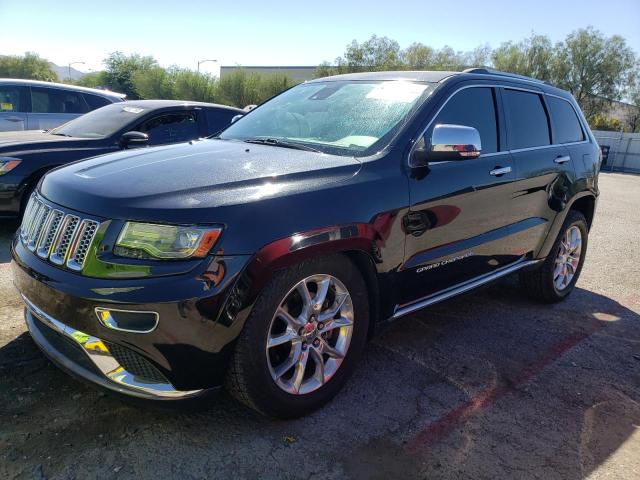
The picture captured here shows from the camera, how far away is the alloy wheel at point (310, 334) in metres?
2.50

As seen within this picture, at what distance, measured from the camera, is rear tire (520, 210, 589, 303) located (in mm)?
4561

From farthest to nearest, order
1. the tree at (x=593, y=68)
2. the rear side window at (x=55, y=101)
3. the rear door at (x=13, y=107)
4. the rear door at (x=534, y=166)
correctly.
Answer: the tree at (x=593, y=68) < the rear side window at (x=55, y=101) < the rear door at (x=13, y=107) < the rear door at (x=534, y=166)

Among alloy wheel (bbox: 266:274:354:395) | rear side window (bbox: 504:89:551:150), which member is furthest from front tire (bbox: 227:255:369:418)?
rear side window (bbox: 504:89:551:150)

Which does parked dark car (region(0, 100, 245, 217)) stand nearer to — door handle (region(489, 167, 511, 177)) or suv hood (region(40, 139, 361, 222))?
suv hood (region(40, 139, 361, 222))

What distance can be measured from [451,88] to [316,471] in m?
2.41

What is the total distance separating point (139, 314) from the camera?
6.86 feet

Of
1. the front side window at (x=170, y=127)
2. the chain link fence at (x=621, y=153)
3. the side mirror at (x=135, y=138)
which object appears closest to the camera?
the side mirror at (x=135, y=138)

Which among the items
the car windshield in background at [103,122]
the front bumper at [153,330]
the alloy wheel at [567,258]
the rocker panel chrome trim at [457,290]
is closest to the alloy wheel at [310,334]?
the front bumper at [153,330]

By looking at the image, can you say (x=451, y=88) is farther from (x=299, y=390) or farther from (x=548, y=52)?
(x=548, y=52)

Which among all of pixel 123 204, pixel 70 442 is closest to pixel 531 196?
pixel 123 204

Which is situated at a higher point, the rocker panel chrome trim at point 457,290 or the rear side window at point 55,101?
the rear side window at point 55,101

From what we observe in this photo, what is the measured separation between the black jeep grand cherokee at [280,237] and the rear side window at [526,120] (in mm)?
30

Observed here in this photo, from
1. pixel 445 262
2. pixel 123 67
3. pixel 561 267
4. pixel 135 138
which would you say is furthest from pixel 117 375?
pixel 123 67

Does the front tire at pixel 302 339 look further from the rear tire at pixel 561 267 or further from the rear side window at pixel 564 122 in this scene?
the rear side window at pixel 564 122
